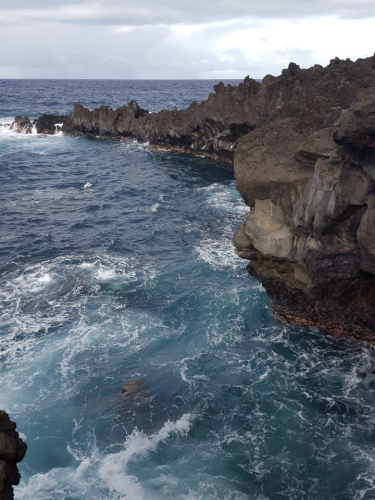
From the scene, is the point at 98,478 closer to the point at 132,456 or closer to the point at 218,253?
the point at 132,456

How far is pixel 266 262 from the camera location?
29.5m

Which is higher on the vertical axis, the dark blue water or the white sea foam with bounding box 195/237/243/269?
the white sea foam with bounding box 195/237/243/269

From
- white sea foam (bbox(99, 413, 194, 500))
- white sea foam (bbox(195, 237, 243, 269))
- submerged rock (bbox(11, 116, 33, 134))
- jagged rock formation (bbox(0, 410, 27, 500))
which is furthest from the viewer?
submerged rock (bbox(11, 116, 33, 134))

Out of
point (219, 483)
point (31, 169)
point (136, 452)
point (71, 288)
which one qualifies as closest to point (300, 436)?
point (219, 483)

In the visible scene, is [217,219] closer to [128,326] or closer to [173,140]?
[128,326]

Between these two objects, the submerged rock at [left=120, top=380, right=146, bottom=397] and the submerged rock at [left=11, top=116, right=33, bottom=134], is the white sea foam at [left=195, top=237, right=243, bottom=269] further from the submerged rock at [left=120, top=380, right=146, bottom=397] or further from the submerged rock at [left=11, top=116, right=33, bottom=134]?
the submerged rock at [left=11, top=116, right=33, bottom=134]

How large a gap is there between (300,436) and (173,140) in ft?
221

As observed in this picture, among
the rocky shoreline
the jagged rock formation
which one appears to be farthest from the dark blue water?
the jagged rock formation

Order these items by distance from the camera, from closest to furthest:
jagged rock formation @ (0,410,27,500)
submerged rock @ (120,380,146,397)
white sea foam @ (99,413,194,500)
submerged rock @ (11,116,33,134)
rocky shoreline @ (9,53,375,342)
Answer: jagged rock formation @ (0,410,27,500) < white sea foam @ (99,413,194,500) < rocky shoreline @ (9,53,375,342) < submerged rock @ (120,380,146,397) < submerged rock @ (11,116,33,134)

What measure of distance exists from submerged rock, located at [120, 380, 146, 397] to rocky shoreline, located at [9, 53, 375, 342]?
9.55 metres

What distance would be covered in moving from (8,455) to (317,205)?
57.0ft

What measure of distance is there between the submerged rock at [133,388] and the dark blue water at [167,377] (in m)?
0.32

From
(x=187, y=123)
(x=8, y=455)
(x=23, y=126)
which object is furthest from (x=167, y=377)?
(x=23, y=126)

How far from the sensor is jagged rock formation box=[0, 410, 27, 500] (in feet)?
39.5
